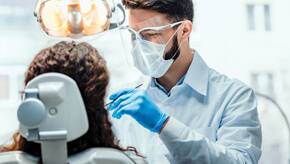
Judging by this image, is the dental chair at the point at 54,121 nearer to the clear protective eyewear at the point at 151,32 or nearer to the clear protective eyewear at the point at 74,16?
the clear protective eyewear at the point at 74,16

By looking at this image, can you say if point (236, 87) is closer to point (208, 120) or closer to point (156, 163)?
point (208, 120)

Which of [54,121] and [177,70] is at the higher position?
[54,121]

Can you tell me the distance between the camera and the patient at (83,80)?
126 cm

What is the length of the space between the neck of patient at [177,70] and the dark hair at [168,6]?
0.19 m

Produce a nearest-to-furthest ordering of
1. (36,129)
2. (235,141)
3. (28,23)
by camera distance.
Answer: (36,129) → (235,141) → (28,23)

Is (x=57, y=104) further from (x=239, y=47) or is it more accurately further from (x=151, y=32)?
(x=239, y=47)

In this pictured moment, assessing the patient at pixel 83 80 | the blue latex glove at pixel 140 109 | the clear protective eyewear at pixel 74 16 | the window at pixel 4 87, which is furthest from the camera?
the window at pixel 4 87

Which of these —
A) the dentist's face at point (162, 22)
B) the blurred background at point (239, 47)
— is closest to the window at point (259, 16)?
the blurred background at point (239, 47)

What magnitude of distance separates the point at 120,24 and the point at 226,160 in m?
0.86

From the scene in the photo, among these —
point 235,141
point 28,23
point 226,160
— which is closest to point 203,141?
point 226,160

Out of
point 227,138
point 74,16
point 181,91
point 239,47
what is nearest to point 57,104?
point 74,16

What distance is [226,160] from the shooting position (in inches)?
65.3

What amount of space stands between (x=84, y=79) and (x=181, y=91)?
927mm

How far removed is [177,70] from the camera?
7.08 feet
